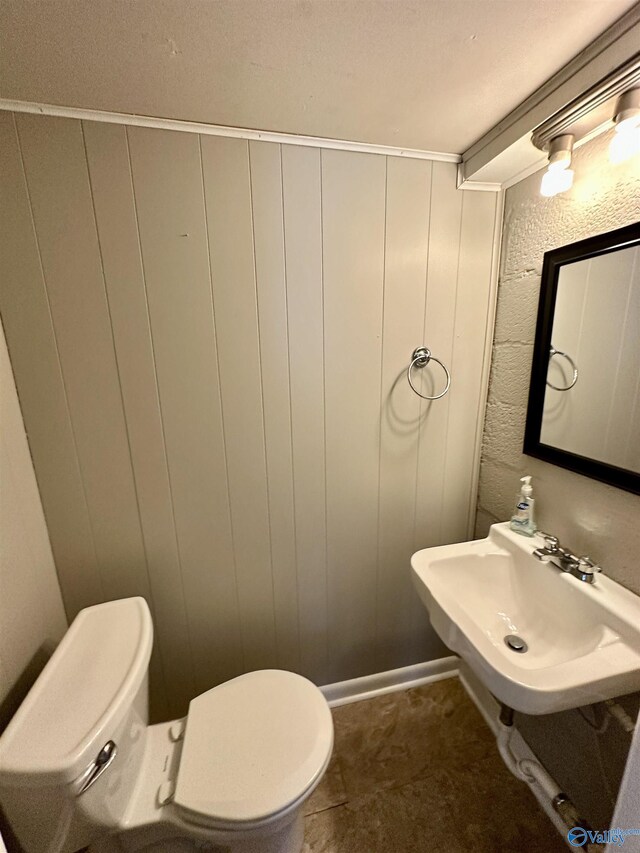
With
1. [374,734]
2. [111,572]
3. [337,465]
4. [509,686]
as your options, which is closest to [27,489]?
[111,572]

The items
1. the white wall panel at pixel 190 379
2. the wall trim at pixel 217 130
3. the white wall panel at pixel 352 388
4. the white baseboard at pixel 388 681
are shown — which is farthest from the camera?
the white baseboard at pixel 388 681

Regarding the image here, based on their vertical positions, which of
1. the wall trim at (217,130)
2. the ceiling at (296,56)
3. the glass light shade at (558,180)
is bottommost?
the glass light shade at (558,180)

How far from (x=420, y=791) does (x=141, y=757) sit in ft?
3.08

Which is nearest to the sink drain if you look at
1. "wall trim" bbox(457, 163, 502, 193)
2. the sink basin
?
the sink basin

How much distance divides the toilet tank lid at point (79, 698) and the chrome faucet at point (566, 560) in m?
1.16

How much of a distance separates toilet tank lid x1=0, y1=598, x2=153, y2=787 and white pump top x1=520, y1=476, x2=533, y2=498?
4.02 ft

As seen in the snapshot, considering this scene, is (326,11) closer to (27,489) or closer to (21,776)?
(27,489)

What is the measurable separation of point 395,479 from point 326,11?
4.07 feet

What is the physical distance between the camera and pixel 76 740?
2.23ft

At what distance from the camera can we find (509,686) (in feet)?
2.41

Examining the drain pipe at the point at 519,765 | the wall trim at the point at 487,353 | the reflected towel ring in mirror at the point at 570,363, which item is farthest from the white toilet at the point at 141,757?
the reflected towel ring in mirror at the point at 570,363

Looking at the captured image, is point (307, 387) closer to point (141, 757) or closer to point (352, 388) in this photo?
point (352, 388)

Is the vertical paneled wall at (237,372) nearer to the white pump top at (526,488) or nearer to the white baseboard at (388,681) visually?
the white baseboard at (388,681)

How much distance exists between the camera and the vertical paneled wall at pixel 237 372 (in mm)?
957
